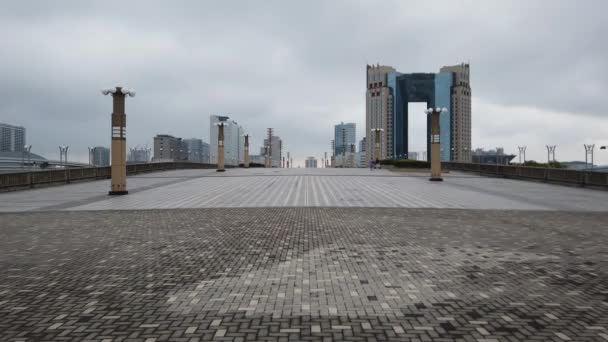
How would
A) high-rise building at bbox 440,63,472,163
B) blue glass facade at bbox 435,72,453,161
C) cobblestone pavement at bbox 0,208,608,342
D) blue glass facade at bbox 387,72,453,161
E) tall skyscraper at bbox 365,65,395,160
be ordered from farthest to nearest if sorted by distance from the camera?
1. blue glass facade at bbox 387,72,453,161
2. blue glass facade at bbox 435,72,453,161
3. high-rise building at bbox 440,63,472,163
4. tall skyscraper at bbox 365,65,395,160
5. cobblestone pavement at bbox 0,208,608,342

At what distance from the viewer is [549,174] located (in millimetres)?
26172

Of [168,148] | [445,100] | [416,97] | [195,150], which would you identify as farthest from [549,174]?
[195,150]

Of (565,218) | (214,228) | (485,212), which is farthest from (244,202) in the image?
(565,218)

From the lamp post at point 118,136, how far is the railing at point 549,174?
24377 millimetres

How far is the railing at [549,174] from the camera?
71.5 ft

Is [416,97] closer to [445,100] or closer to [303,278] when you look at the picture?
[445,100]

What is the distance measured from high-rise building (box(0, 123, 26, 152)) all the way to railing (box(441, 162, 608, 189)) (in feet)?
431

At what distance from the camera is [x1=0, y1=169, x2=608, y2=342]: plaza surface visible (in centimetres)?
389

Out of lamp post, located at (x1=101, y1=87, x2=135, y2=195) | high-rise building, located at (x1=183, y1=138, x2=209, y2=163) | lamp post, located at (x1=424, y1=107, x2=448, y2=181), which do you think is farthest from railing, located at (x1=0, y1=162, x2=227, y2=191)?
high-rise building, located at (x1=183, y1=138, x2=209, y2=163)

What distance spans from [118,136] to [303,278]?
1611 cm

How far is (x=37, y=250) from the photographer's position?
7.25 metres

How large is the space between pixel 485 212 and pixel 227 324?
1081cm

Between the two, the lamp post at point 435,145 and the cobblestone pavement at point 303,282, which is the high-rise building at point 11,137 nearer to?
the lamp post at point 435,145

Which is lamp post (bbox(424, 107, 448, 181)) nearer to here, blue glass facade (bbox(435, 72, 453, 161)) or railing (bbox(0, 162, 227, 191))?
railing (bbox(0, 162, 227, 191))
